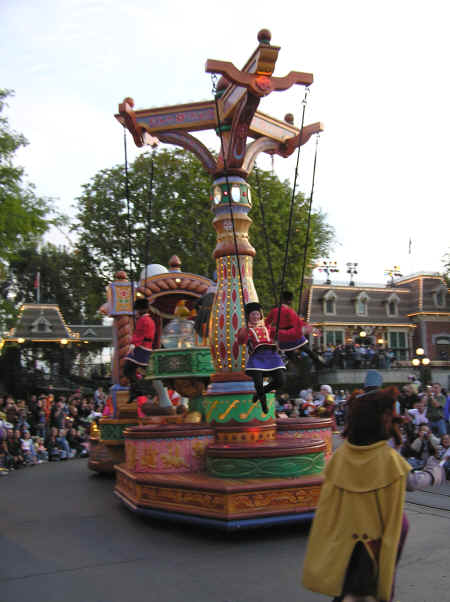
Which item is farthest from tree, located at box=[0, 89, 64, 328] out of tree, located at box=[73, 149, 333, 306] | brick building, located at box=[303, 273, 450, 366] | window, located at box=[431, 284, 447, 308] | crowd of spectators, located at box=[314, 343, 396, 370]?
window, located at box=[431, 284, 447, 308]

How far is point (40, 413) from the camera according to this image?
57.4 feet

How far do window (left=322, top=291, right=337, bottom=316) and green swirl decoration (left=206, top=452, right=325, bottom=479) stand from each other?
3600 centimetres

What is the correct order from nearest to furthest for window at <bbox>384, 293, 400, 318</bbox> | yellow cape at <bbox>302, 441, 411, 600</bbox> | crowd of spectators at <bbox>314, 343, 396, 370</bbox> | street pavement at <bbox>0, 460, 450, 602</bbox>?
yellow cape at <bbox>302, 441, 411, 600</bbox>
street pavement at <bbox>0, 460, 450, 602</bbox>
crowd of spectators at <bbox>314, 343, 396, 370</bbox>
window at <bbox>384, 293, 400, 318</bbox>

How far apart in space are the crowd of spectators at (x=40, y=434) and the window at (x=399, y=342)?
28602mm

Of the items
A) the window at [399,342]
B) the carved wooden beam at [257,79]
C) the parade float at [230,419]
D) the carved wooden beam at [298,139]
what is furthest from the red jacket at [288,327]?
the window at [399,342]

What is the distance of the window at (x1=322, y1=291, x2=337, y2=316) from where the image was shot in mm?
42188

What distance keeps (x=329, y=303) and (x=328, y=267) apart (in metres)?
4.36

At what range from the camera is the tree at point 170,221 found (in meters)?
26.0

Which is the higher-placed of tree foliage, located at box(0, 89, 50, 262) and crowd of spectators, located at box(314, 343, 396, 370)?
tree foliage, located at box(0, 89, 50, 262)

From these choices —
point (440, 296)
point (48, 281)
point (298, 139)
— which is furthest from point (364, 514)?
point (48, 281)

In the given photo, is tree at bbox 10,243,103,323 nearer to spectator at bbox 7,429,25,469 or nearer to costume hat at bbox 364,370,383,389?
spectator at bbox 7,429,25,469

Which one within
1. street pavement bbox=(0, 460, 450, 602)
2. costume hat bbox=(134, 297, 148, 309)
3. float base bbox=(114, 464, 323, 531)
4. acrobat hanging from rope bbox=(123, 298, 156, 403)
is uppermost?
costume hat bbox=(134, 297, 148, 309)

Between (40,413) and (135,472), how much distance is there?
10.9 meters

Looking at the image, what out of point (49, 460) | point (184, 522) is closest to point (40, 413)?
point (49, 460)
